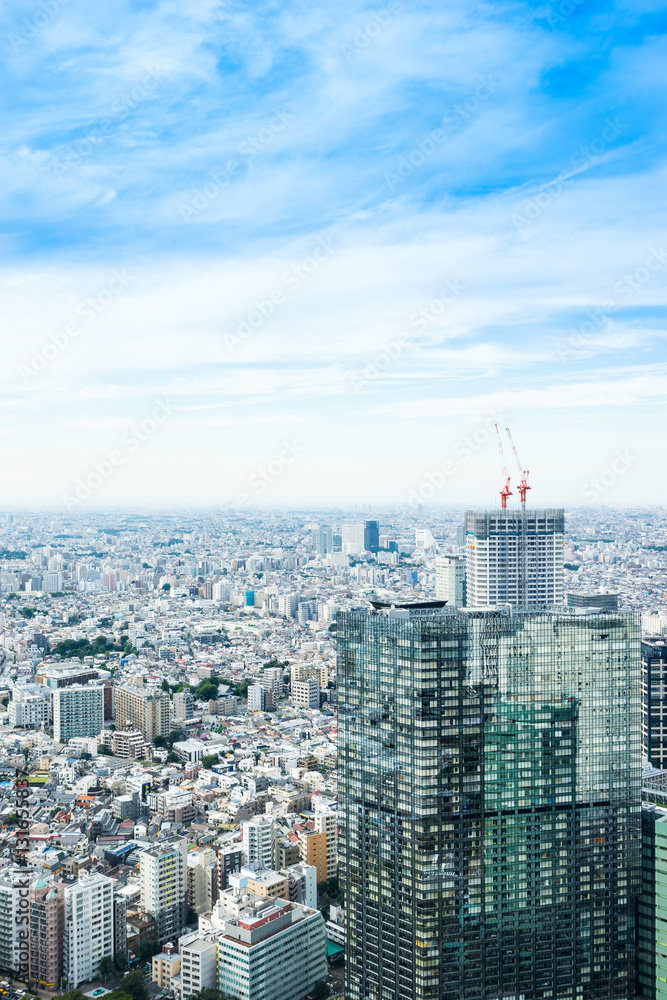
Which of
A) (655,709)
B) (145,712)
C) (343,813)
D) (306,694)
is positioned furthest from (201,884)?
(306,694)

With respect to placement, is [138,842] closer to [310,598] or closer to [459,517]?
[310,598]

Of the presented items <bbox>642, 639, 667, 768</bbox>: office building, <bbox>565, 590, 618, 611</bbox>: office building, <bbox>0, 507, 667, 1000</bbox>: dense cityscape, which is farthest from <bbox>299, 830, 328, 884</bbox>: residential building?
<bbox>565, 590, 618, 611</bbox>: office building

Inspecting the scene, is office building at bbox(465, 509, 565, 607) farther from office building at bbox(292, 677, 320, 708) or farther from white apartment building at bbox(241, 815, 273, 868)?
white apartment building at bbox(241, 815, 273, 868)

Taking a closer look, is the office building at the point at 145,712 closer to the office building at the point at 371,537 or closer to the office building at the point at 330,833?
the office building at the point at 330,833

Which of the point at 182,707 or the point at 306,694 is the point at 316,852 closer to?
the point at 182,707

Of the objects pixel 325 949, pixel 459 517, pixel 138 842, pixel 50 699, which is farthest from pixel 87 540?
pixel 325 949

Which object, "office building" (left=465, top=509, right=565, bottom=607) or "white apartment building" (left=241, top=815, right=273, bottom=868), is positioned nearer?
"white apartment building" (left=241, top=815, right=273, bottom=868)
